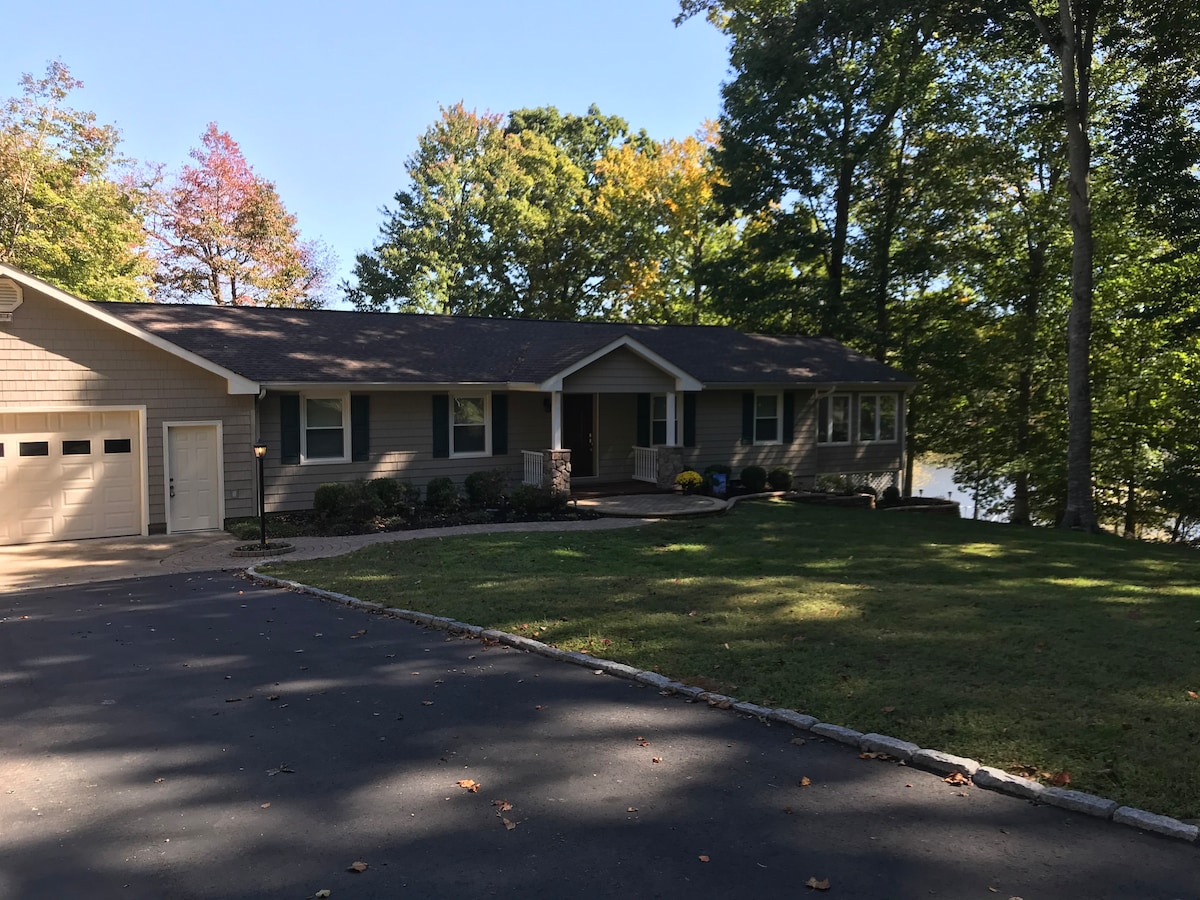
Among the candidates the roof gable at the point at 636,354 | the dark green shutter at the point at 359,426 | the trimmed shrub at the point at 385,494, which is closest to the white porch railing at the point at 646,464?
the roof gable at the point at 636,354

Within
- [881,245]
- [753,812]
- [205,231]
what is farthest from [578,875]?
[205,231]

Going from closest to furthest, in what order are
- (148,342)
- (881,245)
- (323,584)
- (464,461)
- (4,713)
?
(4,713)
(323,584)
(148,342)
(464,461)
(881,245)

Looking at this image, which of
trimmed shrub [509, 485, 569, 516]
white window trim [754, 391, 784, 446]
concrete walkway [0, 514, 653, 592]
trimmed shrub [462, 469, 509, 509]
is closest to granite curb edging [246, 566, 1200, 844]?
concrete walkway [0, 514, 653, 592]

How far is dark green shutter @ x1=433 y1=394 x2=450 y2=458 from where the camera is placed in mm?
18031

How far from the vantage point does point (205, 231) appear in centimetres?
3350

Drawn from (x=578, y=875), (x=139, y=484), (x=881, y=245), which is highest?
(x=881, y=245)

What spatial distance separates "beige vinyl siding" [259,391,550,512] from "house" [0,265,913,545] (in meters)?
0.04

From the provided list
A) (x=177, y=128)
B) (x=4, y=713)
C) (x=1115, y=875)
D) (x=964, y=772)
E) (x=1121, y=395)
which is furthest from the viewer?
(x=177, y=128)

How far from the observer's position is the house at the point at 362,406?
46.3ft

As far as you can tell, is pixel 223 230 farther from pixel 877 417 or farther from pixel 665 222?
pixel 877 417

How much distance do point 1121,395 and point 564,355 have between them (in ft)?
54.8

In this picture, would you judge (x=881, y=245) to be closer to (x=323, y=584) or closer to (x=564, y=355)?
(x=564, y=355)

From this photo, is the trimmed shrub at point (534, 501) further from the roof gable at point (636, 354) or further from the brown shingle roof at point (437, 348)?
the brown shingle roof at point (437, 348)

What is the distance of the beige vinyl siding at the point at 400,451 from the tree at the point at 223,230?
68.8 ft
